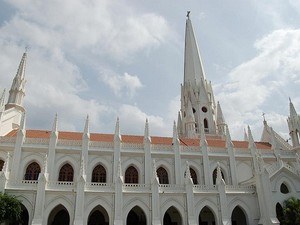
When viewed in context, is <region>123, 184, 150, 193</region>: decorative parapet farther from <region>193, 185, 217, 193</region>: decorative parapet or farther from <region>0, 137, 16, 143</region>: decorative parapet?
<region>0, 137, 16, 143</region>: decorative parapet

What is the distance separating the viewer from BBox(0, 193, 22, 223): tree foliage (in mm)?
20609

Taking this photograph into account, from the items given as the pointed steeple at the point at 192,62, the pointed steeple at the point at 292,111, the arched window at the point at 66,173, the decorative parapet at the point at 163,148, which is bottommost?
the arched window at the point at 66,173

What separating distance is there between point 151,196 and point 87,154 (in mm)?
7909

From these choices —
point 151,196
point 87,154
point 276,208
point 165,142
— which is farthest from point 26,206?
point 276,208

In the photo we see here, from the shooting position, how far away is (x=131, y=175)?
2947 cm

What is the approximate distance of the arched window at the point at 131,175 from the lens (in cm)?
2919

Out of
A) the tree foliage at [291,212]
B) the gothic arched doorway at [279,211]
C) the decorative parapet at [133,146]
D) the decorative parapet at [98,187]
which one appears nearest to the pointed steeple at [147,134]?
the decorative parapet at [133,146]

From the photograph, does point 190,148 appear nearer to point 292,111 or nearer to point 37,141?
point 37,141

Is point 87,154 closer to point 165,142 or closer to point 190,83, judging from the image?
point 165,142

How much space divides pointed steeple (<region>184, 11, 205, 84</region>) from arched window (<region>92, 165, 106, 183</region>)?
2509cm

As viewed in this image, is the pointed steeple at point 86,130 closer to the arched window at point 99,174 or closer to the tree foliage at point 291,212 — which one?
the arched window at point 99,174

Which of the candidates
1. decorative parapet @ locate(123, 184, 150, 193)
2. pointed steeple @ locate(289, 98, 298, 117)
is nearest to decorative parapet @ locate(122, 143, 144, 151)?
decorative parapet @ locate(123, 184, 150, 193)

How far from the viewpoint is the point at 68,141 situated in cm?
2861

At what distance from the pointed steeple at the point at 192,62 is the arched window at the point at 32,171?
96.0 ft
